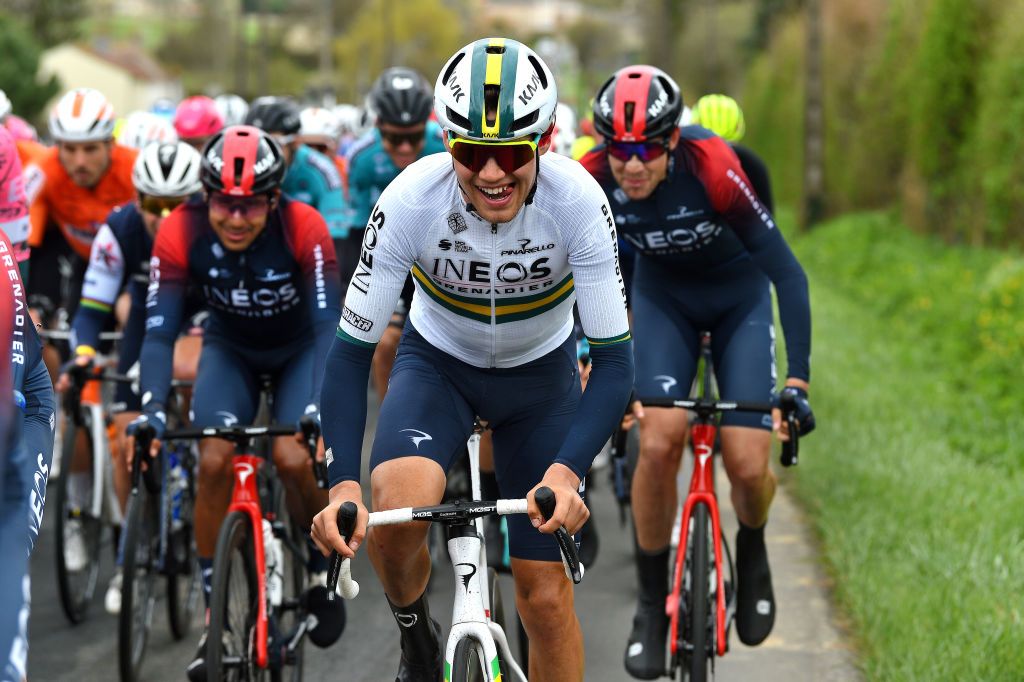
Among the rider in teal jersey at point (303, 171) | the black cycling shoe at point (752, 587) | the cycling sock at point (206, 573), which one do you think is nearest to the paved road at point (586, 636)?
the black cycling shoe at point (752, 587)

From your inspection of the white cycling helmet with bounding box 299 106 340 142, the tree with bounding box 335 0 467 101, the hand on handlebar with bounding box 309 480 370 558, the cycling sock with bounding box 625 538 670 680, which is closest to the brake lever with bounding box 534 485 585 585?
the hand on handlebar with bounding box 309 480 370 558

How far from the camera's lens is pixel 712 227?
5801mm

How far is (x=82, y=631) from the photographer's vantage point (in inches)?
266

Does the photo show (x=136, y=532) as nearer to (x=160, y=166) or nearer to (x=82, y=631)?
(x=82, y=631)

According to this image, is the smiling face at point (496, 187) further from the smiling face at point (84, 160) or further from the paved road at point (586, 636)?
the smiling face at point (84, 160)

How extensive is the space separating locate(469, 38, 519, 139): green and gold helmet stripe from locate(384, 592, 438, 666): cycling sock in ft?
4.55

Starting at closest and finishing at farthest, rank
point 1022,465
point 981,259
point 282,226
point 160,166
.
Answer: point 282,226 < point 160,166 < point 1022,465 < point 981,259

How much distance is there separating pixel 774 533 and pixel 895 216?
19.3 m

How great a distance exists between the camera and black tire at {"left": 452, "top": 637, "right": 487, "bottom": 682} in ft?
12.3

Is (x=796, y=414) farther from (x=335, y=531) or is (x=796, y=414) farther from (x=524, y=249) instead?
(x=335, y=531)

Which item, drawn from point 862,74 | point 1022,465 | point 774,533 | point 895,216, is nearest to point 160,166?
point 774,533

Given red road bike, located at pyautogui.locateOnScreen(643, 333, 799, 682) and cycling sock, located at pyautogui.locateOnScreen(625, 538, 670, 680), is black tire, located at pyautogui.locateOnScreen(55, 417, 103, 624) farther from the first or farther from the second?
red road bike, located at pyautogui.locateOnScreen(643, 333, 799, 682)

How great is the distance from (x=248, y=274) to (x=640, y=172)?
1661mm

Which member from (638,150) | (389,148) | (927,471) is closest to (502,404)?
(638,150)
